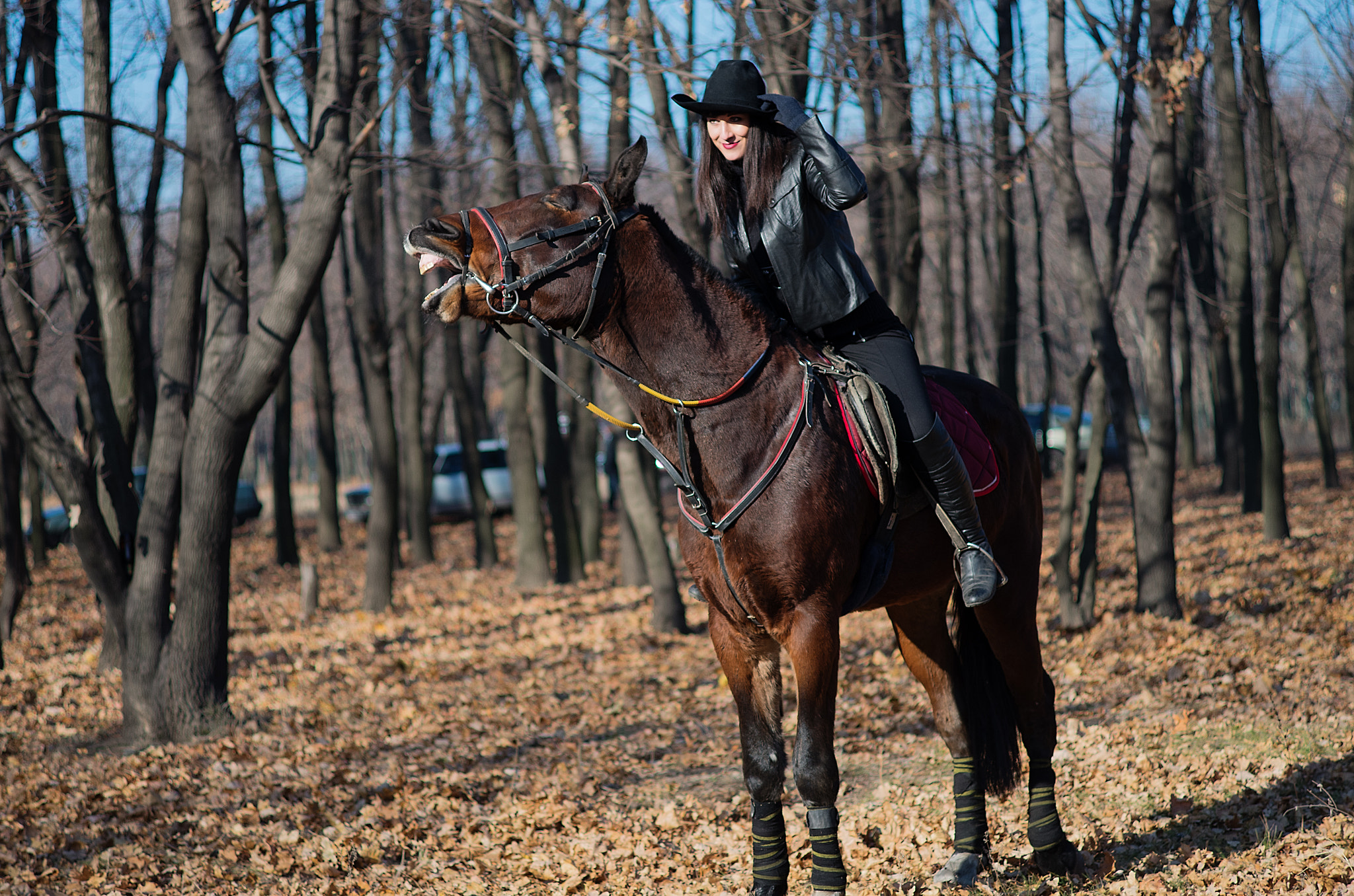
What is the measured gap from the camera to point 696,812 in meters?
5.65

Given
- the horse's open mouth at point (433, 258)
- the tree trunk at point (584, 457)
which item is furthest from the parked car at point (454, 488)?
the horse's open mouth at point (433, 258)

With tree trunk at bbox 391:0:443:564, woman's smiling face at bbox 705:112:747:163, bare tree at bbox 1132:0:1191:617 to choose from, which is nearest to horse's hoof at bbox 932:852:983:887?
woman's smiling face at bbox 705:112:747:163

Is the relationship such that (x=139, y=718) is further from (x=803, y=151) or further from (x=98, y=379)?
(x=803, y=151)

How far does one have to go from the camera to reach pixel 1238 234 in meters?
12.4

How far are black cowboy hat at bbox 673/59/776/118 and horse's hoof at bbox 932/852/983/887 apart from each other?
11.0 feet

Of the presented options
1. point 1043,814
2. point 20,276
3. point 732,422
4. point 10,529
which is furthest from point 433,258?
point 10,529

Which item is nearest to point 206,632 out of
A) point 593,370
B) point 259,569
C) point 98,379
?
point 98,379

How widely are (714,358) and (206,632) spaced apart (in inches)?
231

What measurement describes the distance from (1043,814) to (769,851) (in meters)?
1.58

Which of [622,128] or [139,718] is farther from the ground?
[622,128]

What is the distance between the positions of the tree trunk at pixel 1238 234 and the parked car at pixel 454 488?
1755 centimetres

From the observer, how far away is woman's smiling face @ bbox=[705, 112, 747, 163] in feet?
11.8

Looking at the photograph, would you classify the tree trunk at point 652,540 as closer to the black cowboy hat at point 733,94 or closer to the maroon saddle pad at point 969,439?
the maroon saddle pad at point 969,439

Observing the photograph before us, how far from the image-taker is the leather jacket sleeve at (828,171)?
345 centimetres
